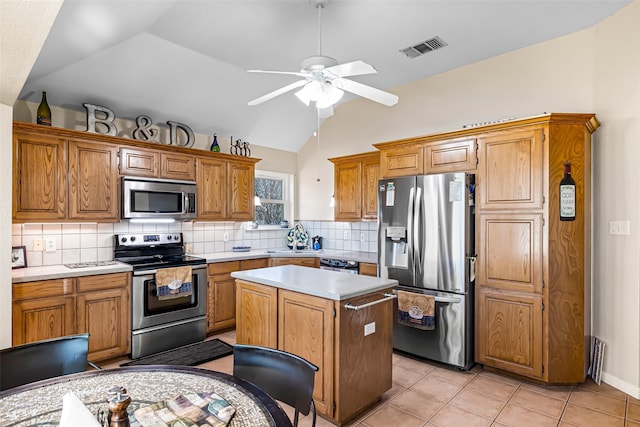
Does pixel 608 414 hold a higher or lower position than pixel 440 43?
lower

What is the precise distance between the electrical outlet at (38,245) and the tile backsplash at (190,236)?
0.07 ft

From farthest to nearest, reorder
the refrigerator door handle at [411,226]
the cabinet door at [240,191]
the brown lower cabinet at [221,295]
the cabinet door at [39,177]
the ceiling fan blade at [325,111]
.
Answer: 1. the cabinet door at [240,191]
2. the brown lower cabinet at [221,295]
3. the refrigerator door handle at [411,226]
4. the cabinet door at [39,177]
5. the ceiling fan blade at [325,111]

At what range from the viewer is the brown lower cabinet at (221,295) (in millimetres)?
3922

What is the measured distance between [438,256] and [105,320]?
3.10 meters

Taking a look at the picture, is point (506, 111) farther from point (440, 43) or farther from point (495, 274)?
point (495, 274)

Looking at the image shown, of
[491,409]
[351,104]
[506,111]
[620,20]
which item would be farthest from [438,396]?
[351,104]

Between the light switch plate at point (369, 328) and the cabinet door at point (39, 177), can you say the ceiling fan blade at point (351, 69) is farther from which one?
the cabinet door at point (39, 177)

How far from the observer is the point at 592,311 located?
9.79ft

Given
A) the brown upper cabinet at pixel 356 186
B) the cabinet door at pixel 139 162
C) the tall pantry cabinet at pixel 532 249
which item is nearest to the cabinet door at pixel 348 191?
the brown upper cabinet at pixel 356 186

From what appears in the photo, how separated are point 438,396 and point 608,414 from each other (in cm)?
111

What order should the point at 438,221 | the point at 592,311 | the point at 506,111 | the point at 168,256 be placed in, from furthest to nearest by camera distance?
the point at 168,256, the point at 506,111, the point at 438,221, the point at 592,311

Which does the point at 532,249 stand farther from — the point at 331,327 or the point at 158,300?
the point at 158,300

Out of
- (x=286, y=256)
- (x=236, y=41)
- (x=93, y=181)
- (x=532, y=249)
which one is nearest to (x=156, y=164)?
(x=93, y=181)

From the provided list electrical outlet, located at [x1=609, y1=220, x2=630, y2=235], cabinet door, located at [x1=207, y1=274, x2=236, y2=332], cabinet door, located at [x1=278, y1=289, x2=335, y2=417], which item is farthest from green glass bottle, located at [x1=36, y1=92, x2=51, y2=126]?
electrical outlet, located at [x1=609, y1=220, x2=630, y2=235]
